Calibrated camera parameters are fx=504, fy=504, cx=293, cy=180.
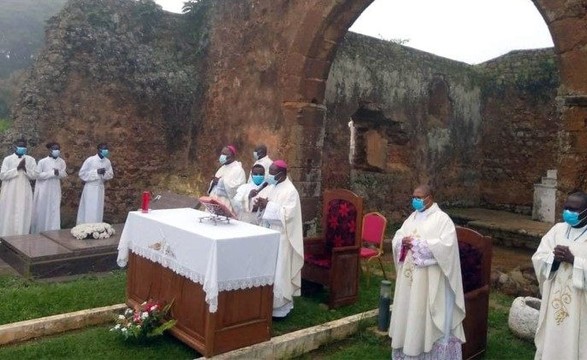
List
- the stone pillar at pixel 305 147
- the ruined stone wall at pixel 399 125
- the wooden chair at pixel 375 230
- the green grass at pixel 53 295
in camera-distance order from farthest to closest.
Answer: the ruined stone wall at pixel 399 125
the stone pillar at pixel 305 147
the wooden chair at pixel 375 230
the green grass at pixel 53 295

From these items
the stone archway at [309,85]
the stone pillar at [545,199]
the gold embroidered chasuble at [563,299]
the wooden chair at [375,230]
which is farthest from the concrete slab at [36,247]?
the stone pillar at [545,199]

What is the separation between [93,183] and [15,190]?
48.9 inches

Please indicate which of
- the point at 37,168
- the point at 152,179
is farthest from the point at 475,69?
the point at 37,168

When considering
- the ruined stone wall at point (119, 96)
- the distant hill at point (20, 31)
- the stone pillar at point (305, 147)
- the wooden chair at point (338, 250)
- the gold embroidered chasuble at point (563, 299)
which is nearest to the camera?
the gold embroidered chasuble at point (563, 299)

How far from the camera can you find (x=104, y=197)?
1002 centimetres

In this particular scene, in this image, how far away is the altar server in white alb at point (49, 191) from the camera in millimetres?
8805

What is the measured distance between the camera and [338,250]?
19.8 ft

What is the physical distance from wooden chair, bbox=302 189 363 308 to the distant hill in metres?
16.5

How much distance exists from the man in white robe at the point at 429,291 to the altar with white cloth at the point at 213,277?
1.26 m

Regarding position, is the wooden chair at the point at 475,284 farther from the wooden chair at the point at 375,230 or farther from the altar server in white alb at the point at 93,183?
the altar server in white alb at the point at 93,183

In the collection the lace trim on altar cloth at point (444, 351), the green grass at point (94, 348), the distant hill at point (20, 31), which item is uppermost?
the distant hill at point (20, 31)

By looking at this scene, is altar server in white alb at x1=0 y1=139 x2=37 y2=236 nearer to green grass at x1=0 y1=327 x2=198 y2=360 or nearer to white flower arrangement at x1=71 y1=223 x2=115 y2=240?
white flower arrangement at x1=71 y1=223 x2=115 y2=240

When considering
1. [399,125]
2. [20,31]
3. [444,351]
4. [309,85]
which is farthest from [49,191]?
[20,31]

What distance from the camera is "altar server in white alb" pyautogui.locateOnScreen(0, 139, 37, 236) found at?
846 cm
